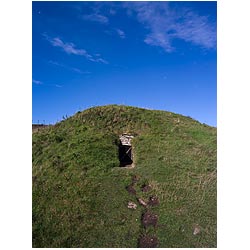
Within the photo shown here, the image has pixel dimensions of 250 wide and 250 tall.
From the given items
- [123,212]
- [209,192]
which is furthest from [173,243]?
[209,192]

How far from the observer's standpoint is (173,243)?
48.0ft

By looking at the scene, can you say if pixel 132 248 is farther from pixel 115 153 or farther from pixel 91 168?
pixel 115 153

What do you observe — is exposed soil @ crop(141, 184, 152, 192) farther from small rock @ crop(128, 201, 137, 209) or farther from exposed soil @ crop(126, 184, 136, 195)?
small rock @ crop(128, 201, 137, 209)

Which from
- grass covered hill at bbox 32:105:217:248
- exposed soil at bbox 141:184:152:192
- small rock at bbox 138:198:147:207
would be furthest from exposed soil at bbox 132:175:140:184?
small rock at bbox 138:198:147:207

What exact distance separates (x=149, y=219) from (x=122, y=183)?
3279 millimetres

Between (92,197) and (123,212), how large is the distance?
2.06m

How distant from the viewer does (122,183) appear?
19.0 m

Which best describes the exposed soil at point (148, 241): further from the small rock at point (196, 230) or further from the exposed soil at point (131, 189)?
the exposed soil at point (131, 189)

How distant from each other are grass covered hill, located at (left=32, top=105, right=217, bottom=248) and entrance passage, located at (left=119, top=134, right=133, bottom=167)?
49 centimetres

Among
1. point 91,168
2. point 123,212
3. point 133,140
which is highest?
point 133,140

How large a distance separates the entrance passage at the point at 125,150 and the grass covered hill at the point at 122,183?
0.49 meters

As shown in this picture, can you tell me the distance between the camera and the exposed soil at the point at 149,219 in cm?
1588

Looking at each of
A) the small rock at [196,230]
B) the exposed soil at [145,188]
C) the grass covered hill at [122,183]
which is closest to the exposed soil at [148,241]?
the grass covered hill at [122,183]

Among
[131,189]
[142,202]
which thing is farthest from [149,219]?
[131,189]
